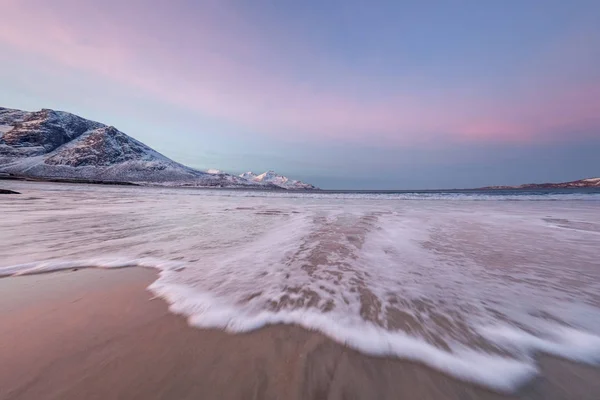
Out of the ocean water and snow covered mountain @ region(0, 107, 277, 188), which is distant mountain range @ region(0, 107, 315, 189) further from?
the ocean water

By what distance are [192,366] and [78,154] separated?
184m

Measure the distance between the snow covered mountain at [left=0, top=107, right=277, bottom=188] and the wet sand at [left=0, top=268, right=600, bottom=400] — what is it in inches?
4767

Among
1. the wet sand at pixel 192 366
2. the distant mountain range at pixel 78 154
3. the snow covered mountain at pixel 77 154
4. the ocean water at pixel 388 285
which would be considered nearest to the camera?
the wet sand at pixel 192 366

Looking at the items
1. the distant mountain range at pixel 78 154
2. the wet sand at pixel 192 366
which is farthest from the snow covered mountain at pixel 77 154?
the wet sand at pixel 192 366

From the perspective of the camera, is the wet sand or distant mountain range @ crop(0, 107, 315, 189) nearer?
the wet sand

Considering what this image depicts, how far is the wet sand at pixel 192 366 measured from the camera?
5.04 feet

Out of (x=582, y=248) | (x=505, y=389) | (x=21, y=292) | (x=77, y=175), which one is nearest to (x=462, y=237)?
(x=582, y=248)

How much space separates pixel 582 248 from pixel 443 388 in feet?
20.1

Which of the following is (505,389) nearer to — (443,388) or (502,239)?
(443,388)

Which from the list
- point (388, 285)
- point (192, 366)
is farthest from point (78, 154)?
point (388, 285)

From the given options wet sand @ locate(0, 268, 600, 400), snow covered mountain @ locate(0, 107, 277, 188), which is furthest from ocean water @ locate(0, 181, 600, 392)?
snow covered mountain @ locate(0, 107, 277, 188)

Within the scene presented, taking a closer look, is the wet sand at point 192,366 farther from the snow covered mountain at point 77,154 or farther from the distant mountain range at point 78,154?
the snow covered mountain at point 77,154

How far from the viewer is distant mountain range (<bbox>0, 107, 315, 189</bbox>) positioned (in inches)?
4855

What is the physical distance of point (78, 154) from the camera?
452 feet
